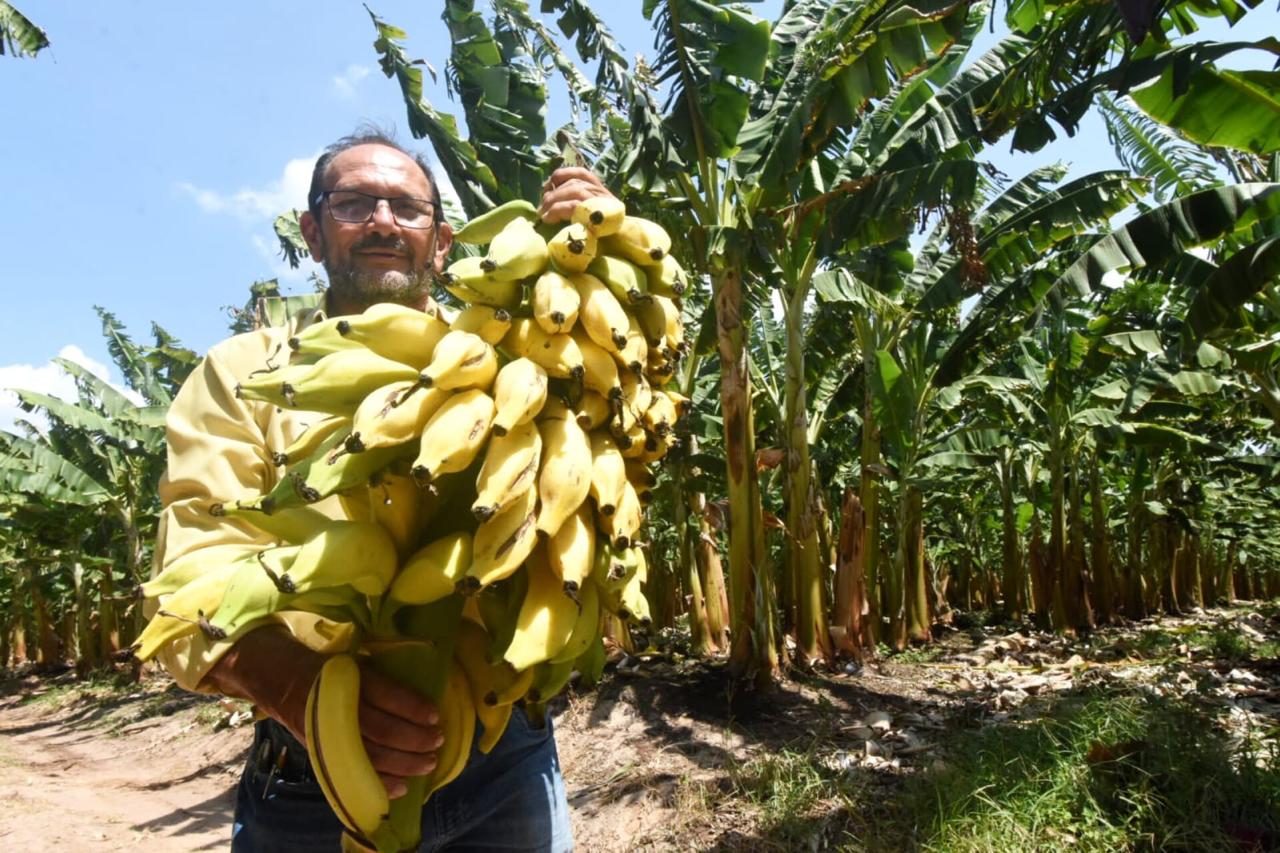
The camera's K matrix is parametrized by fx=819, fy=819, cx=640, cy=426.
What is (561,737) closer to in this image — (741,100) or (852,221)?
(852,221)

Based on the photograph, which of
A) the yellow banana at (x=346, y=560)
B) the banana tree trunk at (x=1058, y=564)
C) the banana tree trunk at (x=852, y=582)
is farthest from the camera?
the banana tree trunk at (x=1058, y=564)

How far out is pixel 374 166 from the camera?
5.65 feet

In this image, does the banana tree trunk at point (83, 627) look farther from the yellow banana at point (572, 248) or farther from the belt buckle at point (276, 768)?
the yellow banana at point (572, 248)

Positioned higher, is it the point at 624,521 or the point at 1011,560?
the point at 624,521

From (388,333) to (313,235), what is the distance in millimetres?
885

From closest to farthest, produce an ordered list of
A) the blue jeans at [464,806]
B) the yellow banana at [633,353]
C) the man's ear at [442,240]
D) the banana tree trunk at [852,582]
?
the yellow banana at [633,353]
the blue jeans at [464,806]
the man's ear at [442,240]
the banana tree trunk at [852,582]

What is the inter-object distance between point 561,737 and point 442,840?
4.72m

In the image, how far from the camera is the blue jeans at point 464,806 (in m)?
1.56

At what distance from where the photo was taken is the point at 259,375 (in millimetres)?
1093

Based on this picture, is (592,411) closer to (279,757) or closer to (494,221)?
(494,221)

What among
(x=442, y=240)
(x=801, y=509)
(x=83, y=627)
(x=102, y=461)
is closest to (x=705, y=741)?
(x=801, y=509)

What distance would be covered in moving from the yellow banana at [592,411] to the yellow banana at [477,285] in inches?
6.8

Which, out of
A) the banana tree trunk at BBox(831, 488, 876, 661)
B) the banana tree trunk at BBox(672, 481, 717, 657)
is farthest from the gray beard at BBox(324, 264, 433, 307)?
the banana tree trunk at BBox(831, 488, 876, 661)

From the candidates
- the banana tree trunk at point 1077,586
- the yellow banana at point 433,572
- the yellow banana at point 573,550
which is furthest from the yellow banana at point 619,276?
the banana tree trunk at point 1077,586
